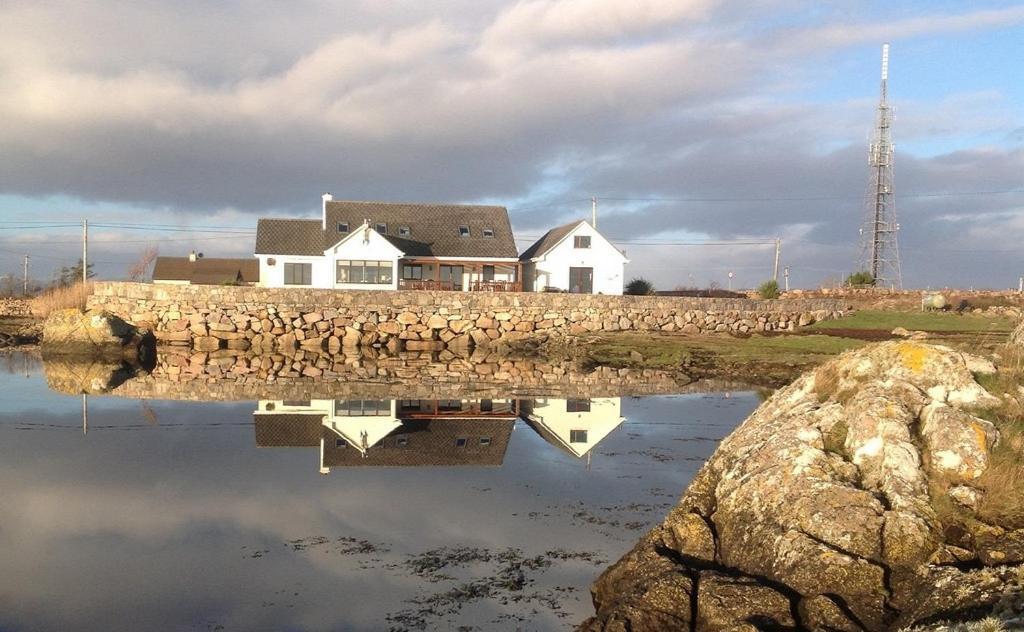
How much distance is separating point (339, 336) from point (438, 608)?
3422 centimetres

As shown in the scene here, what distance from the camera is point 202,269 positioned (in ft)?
238

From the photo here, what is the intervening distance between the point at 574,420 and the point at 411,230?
37181 millimetres

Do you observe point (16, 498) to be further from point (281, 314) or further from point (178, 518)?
point (281, 314)

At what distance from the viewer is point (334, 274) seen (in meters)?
49.7

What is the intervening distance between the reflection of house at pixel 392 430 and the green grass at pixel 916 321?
2402cm

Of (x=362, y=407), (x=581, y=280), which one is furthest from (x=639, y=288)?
(x=362, y=407)

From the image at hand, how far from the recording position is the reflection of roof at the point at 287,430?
16344mm

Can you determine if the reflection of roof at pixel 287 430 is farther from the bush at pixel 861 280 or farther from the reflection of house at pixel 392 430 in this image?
the bush at pixel 861 280

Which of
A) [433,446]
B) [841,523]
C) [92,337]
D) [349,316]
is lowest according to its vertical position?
[433,446]

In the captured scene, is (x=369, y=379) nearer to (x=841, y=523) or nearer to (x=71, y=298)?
(x=841, y=523)

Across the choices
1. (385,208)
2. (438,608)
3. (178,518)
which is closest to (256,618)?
(438,608)

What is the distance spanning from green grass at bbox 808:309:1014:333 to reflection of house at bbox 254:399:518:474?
24.0 metres

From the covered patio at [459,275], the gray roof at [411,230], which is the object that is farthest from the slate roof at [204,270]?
the covered patio at [459,275]

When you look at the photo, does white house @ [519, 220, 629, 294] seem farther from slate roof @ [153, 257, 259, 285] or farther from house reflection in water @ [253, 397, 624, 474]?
house reflection in water @ [253, 397, 624, 474]
